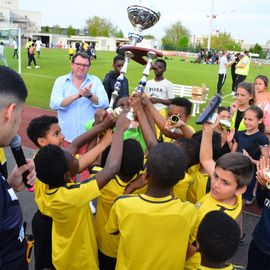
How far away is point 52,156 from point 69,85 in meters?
2.39

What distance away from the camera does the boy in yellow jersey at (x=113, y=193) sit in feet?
8.66

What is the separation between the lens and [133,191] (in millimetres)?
2623

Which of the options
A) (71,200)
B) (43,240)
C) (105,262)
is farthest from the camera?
(43,240)

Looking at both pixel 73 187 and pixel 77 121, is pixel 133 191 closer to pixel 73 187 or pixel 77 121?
pixel 73 187

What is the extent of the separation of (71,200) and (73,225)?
0.87 ft

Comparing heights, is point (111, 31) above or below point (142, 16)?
above

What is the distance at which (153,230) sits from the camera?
2.15 meters

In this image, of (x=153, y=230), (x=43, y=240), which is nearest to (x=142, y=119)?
(x=153, y=230)

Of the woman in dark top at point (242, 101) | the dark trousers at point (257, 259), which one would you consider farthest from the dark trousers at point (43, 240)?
the woman in dark top at point (242, 101)

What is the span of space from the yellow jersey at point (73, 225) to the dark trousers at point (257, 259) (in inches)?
49.8

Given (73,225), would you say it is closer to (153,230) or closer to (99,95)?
(153,230)

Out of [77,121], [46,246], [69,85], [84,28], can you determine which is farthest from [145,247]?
[84,28]

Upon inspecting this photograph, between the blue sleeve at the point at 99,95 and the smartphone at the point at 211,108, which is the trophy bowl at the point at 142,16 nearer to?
the smartphone at the point at 211,108

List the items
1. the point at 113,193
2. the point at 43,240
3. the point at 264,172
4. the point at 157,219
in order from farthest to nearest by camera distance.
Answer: the point at 43,240, the point at 113,193, the point at 264,172, the point at 157,219
